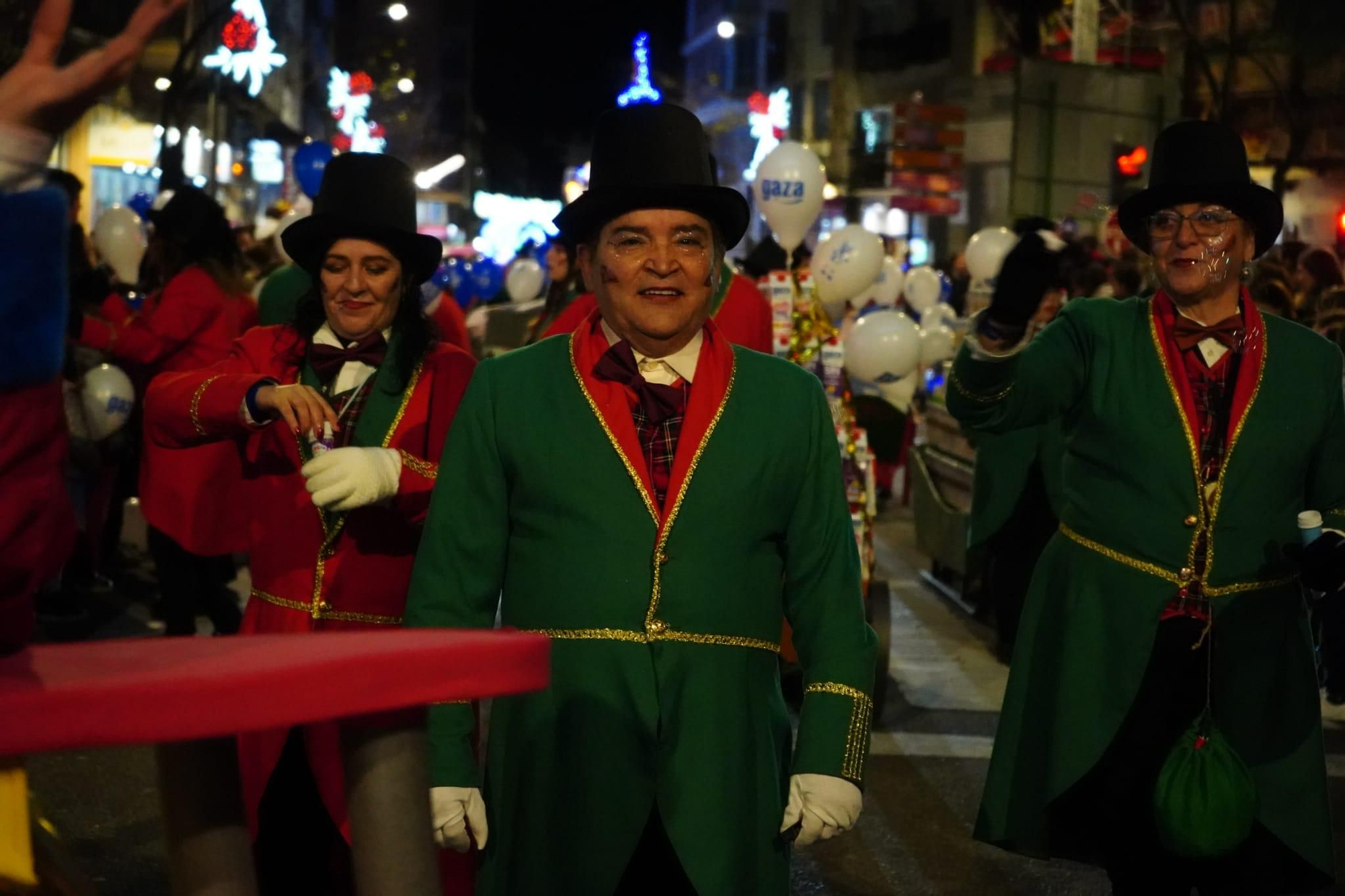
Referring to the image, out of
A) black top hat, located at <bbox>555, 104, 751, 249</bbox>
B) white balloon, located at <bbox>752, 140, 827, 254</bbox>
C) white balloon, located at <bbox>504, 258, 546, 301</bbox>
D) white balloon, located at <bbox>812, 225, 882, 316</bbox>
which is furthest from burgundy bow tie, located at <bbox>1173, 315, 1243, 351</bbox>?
white balloon, located at <bbox>504, 258, 546, 301</bbox>

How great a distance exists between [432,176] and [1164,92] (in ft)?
122

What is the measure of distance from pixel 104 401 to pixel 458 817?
6330 millimetres

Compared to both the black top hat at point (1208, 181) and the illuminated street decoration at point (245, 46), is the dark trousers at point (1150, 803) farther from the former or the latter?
the illuminated street decoration at point (245, 46)

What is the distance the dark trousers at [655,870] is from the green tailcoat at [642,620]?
0.09 m

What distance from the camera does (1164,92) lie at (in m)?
28.3

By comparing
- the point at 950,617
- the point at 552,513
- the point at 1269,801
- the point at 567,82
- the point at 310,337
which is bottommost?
the point at 950,617

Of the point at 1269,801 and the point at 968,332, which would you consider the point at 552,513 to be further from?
the point at 1269,801

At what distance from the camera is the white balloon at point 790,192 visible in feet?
30.3

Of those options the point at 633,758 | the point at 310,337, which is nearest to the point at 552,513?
the point at 633,758

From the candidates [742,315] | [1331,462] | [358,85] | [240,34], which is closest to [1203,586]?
→ [1331,462]

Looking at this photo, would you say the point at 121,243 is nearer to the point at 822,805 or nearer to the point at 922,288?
the point at 922,288

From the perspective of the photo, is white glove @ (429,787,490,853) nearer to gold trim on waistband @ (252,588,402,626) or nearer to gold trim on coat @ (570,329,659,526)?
gold trim on coat @ (570,329,659,526)

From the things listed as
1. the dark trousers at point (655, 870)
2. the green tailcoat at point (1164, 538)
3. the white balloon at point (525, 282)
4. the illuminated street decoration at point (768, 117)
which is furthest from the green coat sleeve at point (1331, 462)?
the illuminated street decoration at point (768, 117)

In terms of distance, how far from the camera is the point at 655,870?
306 centimetres
